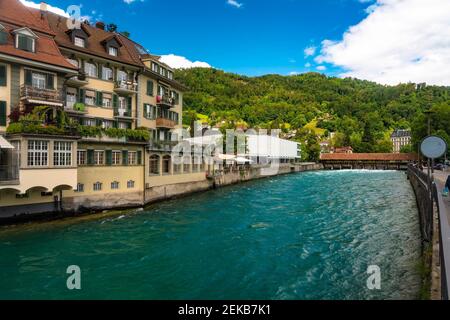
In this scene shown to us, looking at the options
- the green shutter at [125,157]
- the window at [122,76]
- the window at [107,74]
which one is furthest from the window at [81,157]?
the window at [122,76]

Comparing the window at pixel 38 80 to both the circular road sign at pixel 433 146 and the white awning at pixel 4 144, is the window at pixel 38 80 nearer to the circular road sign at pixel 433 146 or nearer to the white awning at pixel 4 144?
the white awning at pixel 4 144

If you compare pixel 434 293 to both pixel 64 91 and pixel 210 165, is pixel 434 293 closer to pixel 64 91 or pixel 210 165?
pixel 64 91

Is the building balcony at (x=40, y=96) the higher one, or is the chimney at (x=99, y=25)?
the chimney at (x=99, y=25)

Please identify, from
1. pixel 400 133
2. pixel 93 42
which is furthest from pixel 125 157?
pixel 400 133

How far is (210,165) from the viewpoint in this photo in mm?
47938

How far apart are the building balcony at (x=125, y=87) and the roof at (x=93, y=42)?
2.06 meters

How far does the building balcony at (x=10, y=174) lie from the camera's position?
20.5 metres

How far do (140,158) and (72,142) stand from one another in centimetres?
830

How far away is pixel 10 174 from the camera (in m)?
20.7

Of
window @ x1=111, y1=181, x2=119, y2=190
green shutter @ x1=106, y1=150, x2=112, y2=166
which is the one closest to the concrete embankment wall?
window @ x1=111, y1=181, x2=119, y2=190

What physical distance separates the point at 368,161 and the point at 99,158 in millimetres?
108478

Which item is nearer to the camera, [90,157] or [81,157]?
[81,157]

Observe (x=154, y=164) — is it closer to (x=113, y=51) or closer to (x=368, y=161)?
(x=113, y=51)

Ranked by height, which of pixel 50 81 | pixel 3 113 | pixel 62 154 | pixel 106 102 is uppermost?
pixel 50 81
